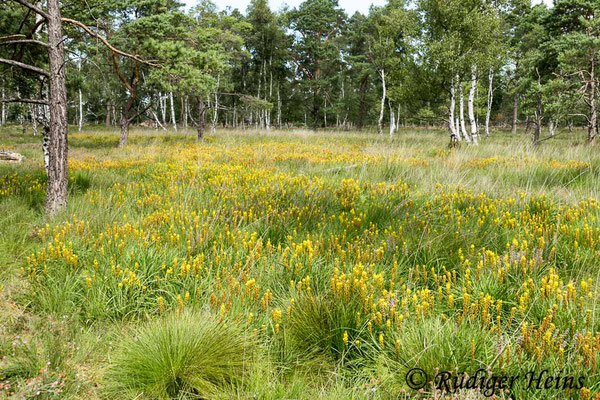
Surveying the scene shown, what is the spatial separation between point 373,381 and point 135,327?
1.75 meters

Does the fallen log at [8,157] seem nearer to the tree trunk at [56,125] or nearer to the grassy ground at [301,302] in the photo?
the grassy ground at [301,302]

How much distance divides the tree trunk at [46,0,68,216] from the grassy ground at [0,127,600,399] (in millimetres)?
269

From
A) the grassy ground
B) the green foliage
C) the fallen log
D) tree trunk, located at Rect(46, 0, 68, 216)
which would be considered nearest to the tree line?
tree trunk, located at Rect(46, 0, 68, 216)

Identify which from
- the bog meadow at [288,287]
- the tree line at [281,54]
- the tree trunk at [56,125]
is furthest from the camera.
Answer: the tree line at [281,54]

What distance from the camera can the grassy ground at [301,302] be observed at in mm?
1897

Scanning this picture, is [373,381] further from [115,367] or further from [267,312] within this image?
[115,367]

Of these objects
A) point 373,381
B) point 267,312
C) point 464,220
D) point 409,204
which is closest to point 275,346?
point 267,312

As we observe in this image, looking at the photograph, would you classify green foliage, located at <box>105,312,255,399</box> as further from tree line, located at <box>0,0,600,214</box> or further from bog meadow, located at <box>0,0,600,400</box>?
tree line, located at <box>0,0,600,214</box>

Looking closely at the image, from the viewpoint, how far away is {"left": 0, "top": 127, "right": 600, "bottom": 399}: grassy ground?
1.90 m

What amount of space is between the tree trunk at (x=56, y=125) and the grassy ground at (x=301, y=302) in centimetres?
27

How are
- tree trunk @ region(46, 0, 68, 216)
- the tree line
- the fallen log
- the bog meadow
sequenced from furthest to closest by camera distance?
1. the fallen log
2. the tree line
3. tree trunk @ region(46, 0, 68, 216)
4. the bog meadow

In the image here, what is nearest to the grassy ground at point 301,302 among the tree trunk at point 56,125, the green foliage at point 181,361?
the green foliage at point 181,361

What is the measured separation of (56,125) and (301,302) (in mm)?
4462

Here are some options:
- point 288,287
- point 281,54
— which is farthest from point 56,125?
point 281,54
